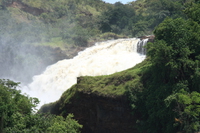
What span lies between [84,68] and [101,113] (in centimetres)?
2083

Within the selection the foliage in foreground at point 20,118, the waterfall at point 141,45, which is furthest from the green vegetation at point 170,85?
the waterfall at point 141,45

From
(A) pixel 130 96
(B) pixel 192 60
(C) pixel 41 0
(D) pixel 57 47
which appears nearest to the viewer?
(B) pixel 192 60

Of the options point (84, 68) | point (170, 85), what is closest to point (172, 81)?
point (170, 85)

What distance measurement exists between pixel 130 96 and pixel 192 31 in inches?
271

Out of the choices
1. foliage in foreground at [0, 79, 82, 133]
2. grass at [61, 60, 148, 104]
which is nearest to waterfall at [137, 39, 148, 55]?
grass at [61, 60, 148, 104]

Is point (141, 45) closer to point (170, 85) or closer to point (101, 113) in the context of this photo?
point (101, 113)

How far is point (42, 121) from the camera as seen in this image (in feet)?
81.1

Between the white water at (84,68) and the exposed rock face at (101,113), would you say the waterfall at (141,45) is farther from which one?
the exposed rock face at (101,113)

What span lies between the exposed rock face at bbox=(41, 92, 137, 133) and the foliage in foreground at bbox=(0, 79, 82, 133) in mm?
4110

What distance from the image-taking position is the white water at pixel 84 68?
4925 cm

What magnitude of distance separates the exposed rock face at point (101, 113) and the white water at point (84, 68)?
49.4 ft

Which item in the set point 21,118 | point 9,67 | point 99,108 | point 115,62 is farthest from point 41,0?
point 21,118

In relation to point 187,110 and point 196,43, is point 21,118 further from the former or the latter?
point 196,43

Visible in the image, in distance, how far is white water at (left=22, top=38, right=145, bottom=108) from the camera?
49.2 metres
